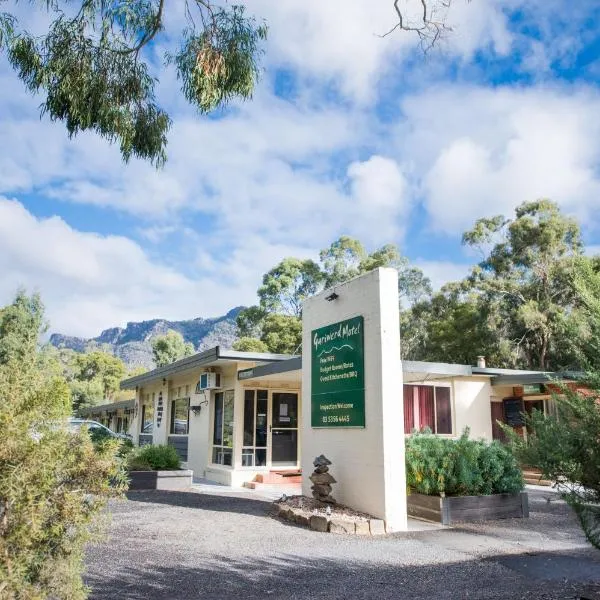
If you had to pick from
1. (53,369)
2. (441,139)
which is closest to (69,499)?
(53,369)

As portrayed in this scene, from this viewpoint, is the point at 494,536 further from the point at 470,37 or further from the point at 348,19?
the point at 348,19

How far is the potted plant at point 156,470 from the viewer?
478 inches

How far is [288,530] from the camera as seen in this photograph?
7684 millimetres

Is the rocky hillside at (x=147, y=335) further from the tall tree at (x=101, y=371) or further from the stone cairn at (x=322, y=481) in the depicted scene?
the stone cairn at (x=322, y=481)

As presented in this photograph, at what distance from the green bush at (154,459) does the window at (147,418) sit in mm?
8452

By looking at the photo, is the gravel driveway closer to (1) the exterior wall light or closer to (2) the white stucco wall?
(1) the exterior wall light

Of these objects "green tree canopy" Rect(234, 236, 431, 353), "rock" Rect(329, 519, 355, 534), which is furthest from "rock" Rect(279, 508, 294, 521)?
"green tree canopy" Rect(234, 236, 431, 353)

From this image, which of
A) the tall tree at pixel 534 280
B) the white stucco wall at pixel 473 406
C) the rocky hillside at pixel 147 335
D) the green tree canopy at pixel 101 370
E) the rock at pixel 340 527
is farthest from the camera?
the rocky hillside at pixel 147 335

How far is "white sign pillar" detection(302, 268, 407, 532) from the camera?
313 inches

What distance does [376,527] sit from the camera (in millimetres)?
7652

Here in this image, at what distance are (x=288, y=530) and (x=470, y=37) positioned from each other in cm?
670

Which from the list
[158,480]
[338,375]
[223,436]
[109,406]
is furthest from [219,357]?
[109,406]

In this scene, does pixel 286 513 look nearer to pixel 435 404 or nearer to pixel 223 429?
pixel 223 429

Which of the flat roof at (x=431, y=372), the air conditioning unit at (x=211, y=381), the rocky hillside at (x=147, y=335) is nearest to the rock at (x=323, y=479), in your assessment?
the flat roof at (x=431, y=372)
